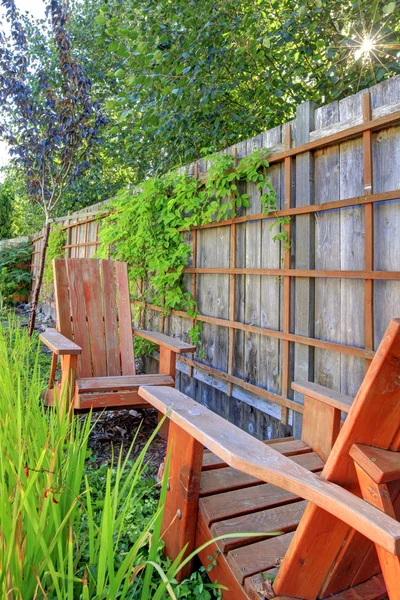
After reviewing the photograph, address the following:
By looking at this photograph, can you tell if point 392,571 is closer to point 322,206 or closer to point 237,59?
point 322,206

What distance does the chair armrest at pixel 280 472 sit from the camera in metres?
0.64

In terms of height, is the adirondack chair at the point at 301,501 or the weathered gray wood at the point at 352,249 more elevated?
the weathered gray wood at the point at 352,249

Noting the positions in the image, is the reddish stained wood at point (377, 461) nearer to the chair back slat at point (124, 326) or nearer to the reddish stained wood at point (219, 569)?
the reddish stained wood at point (219, 569)

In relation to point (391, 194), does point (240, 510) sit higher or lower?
lower

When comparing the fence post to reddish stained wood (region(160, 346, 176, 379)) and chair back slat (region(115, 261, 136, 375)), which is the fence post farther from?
chair back slat (region(115, 261, 136, 375))

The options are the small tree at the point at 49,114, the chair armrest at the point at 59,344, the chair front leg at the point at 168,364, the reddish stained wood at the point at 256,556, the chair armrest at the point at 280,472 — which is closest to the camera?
the chair armrest at the point at 280,472

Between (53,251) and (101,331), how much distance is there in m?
5.68

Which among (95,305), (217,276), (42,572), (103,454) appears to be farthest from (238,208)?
(42,572)

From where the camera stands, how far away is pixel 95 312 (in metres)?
2.88

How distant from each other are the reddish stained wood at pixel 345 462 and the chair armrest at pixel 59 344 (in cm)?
151

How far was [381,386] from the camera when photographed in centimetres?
73

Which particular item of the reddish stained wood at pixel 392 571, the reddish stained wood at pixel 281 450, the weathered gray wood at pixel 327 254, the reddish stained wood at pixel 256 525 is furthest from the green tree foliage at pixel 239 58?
the reddish stained wood at pixel 392 571

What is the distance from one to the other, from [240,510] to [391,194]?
1401 millimetres

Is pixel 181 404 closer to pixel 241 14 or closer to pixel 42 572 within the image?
pixel 42 572
